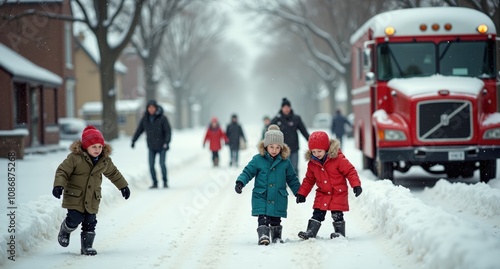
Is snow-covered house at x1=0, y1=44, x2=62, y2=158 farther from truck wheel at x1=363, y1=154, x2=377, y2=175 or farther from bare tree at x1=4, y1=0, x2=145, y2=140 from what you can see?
truck wheel at x1=363, y1=154, x2=377, y2=175

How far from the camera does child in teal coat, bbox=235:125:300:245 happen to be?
8.59m

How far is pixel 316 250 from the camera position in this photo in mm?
7910

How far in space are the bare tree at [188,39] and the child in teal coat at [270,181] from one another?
164 feet

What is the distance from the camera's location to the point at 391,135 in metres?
14.5

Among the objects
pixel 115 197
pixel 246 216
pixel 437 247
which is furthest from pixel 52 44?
pixel 437 247

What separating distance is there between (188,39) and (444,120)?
163ft

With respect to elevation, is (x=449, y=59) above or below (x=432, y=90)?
above

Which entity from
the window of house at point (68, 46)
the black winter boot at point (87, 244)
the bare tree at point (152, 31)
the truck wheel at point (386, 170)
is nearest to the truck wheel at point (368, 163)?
the truck wheel at point (386, 170)

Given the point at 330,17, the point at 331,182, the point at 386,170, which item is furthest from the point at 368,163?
the point at 330,17

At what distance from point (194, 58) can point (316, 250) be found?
62.7m

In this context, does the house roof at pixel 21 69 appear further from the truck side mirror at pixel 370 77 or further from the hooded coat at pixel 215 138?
the truck side mirror at pixel 370 77

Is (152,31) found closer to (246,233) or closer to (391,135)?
(391,135)

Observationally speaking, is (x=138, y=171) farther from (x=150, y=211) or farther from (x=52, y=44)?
(x=52, y=44)

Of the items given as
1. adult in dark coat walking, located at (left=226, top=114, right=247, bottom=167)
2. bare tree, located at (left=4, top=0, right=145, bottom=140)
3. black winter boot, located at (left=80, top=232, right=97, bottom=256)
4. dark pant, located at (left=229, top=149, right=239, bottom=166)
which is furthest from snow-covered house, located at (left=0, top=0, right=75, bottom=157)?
black winter boot, located at (left=80, top=232, right=97, bottom=256)
